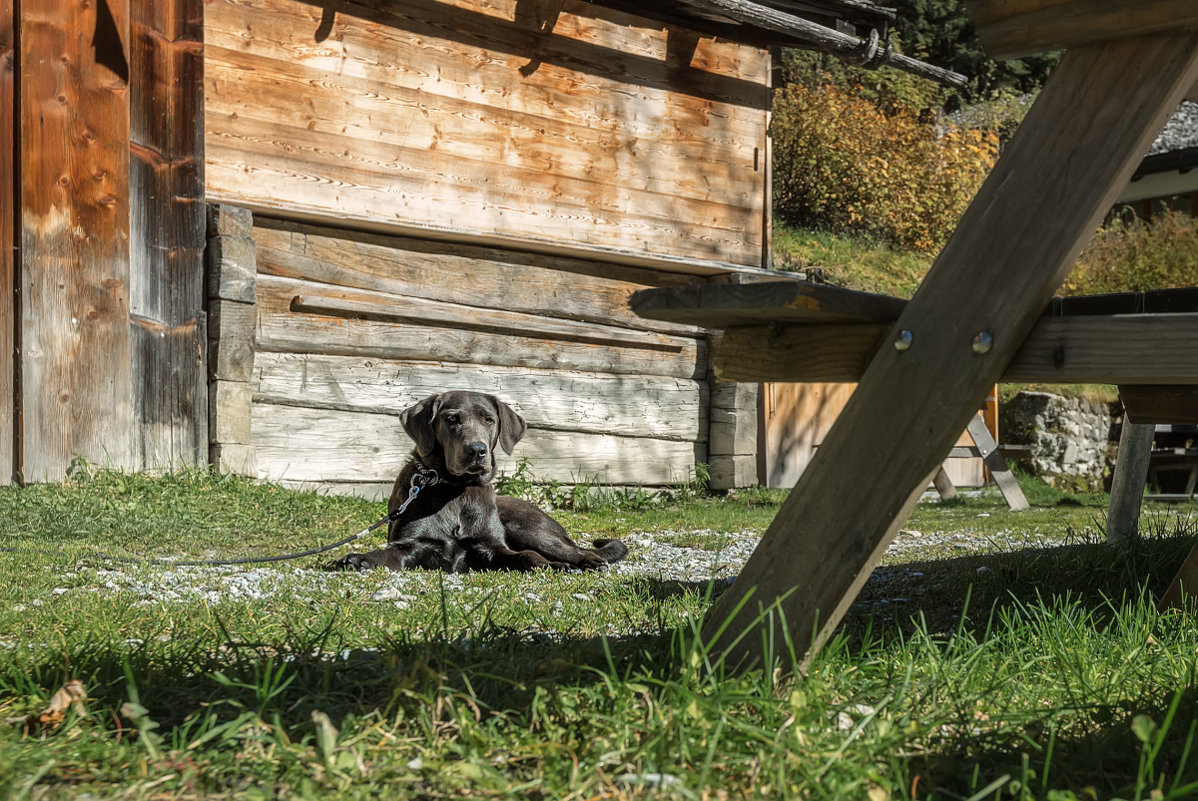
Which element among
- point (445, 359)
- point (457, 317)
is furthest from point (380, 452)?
point (457, 317)

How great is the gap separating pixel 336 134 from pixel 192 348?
2295 millimetres

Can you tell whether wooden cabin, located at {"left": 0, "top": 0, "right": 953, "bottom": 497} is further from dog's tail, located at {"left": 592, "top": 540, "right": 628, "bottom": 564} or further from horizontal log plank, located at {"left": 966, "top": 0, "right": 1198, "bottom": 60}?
horizontal log plank, located at {"left": 966, "top": 0, "right": 1198, "bottom": 60}

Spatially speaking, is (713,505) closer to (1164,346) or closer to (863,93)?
(1164,346)

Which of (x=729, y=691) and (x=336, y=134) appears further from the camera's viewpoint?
(x=336, y=134)

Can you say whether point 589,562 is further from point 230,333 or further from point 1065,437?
point 1065,437

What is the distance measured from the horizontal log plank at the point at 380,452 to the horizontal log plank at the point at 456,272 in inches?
48.6

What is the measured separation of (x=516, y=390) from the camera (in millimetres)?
10859

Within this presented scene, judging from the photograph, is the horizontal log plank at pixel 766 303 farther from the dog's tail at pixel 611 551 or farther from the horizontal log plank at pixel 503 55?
the horizontal log plank at pixel 503 55

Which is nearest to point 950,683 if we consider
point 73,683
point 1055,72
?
point 1055,72

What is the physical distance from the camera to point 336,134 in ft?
30.9

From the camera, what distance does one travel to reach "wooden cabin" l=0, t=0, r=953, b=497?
7.88 m

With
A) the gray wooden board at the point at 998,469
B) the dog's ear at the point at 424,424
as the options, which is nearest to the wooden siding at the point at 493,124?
the gray wooden board at the point at 998,469

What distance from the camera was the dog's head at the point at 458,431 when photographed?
5.98 meters

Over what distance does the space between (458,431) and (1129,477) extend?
346 cm
